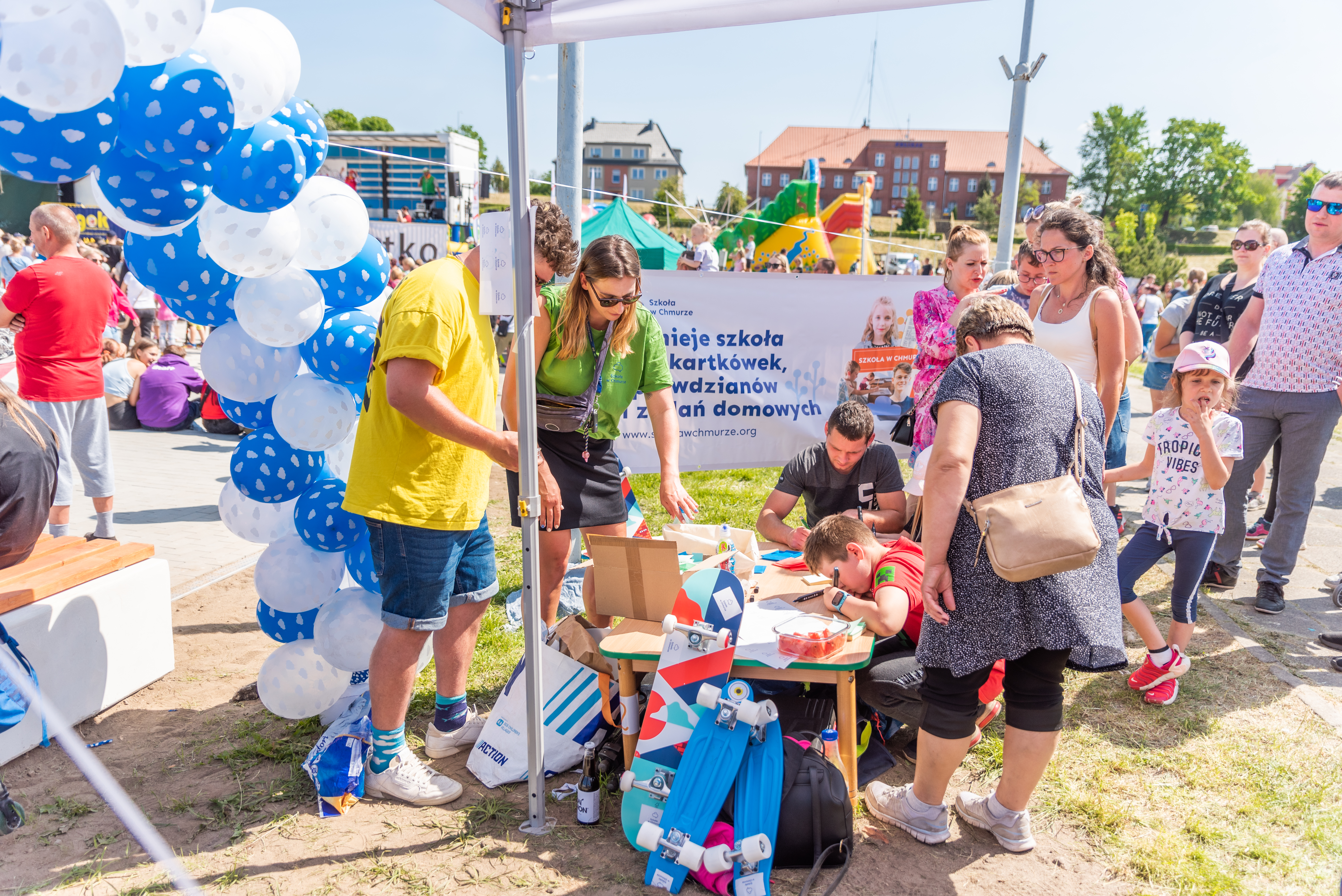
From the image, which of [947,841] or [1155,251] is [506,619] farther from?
[1155,251]

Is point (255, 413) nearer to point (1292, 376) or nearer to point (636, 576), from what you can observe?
point (636, 576)

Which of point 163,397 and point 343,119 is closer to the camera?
point 163,397

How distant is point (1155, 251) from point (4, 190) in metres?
57.6

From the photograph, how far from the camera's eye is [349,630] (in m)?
2.99

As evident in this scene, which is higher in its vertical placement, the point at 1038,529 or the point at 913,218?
the point at 913,218

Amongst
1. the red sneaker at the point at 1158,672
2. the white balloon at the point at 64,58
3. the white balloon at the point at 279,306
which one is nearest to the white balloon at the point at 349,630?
the white balloon at the point at 279,306

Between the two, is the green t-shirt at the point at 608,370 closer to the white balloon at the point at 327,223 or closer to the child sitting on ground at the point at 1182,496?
the white balloon at the point at 327,223

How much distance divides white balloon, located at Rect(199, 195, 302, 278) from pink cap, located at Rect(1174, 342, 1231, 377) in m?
3.40

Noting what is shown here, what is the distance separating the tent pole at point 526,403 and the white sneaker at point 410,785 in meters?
0.30

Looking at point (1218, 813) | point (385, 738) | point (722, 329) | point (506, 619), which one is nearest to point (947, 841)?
point (1218, 813)

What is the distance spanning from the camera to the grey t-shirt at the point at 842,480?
4.00 m

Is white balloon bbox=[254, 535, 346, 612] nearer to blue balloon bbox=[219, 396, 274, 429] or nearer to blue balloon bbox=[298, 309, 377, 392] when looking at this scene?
blue balloon bbox=[219, 396, 274, 429]

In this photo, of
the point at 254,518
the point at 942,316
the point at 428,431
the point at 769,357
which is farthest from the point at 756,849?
the point at 769,357

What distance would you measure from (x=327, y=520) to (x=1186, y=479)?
3466 mm
